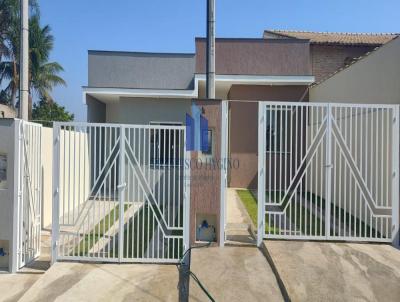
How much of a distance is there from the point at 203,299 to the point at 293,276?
134 centimetres

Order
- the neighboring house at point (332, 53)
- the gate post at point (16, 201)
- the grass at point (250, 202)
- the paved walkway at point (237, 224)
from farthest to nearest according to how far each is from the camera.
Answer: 1. the neighboring house at point (332, 53)
2. the grass at point (250, 202)
3. the paved walkway at point (237, 224)
4. the gate post at point (16, 201)

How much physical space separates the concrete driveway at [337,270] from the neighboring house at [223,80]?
765 centimetres

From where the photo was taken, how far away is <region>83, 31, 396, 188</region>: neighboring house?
41.0ft

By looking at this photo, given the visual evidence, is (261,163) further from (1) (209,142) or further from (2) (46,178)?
(2) (46,178)

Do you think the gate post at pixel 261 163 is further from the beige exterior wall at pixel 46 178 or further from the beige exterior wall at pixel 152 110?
the beige exterior wall at pixel 152 110

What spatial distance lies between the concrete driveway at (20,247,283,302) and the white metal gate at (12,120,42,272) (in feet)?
2.26

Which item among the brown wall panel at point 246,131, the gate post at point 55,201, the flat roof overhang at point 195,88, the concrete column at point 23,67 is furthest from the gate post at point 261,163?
the brown wall panel at point 246,131

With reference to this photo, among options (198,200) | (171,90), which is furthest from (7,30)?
(198,200)

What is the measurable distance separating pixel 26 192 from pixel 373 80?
7.53m

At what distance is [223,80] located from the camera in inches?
502

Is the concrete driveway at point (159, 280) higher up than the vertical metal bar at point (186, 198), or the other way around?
the vertical metal bar at point (186, 198)

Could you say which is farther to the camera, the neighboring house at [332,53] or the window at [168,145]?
the neighboring house at [332,53]

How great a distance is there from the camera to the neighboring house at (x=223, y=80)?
1248 cm

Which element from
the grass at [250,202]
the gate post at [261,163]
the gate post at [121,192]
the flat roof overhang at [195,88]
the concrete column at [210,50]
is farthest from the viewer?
the flat roof overhang at [195,88]
